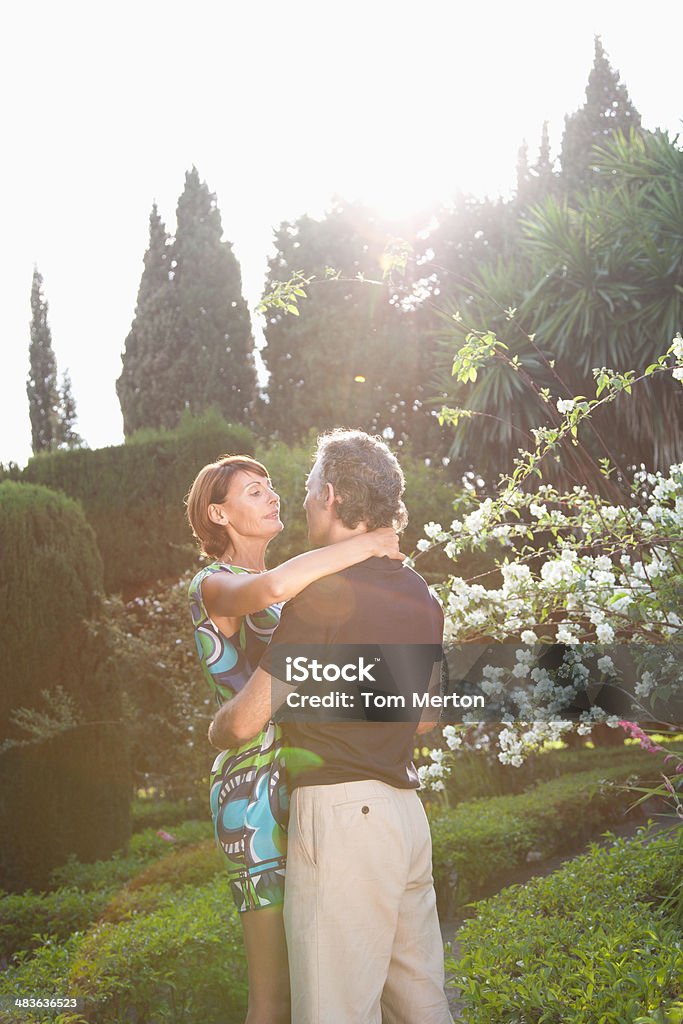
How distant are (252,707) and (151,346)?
19.5 meters

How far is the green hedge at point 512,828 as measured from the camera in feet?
20.5

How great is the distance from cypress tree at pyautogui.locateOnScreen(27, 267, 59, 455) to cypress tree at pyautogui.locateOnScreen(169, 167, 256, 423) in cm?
547

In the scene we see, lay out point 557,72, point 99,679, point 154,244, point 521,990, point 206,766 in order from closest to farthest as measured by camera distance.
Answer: point 521,990
point 99,679
point 557,72
point 206,766
point 154,244

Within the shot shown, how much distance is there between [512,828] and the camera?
674cm

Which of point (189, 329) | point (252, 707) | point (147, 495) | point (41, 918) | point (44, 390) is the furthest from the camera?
point (44, 390)

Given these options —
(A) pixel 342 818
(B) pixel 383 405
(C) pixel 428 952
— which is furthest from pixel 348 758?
(B) pixel 383 405

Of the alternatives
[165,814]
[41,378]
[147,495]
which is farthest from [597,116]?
[165,814]

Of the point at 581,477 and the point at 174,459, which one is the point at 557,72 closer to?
the point at 581,477

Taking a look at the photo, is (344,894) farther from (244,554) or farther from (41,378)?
(41,378)

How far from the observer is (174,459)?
35.4ft

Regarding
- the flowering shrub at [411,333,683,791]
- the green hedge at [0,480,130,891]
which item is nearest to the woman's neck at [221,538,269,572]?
the flowering shrub at [411,333,683,791]

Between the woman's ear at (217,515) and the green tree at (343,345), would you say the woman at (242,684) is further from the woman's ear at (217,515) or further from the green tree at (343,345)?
the green tree at (343,345)

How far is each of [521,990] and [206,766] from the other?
265 inches

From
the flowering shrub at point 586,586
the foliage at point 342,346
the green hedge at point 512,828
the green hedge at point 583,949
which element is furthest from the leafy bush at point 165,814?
the foliage at point 342,346
